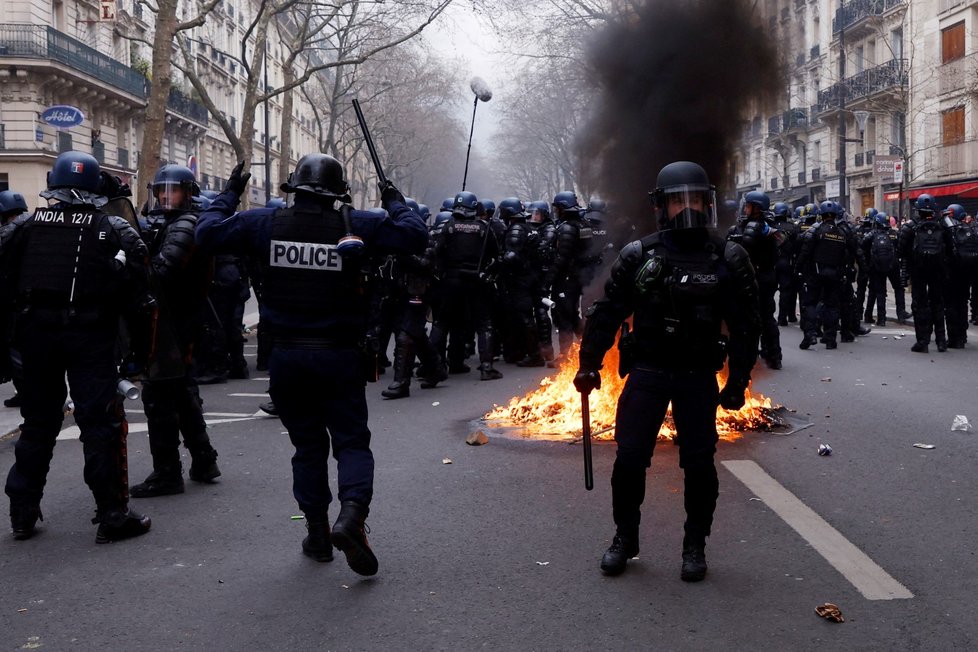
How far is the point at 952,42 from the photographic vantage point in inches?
1283

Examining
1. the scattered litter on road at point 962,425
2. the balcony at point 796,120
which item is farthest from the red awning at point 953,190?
the scattered litter on road at point 962,425

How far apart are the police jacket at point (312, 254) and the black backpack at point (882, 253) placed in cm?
1289

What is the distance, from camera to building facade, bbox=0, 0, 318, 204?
99.3ft

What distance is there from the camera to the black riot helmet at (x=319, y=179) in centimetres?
450

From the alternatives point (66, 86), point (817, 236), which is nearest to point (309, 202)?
point (817, 236)

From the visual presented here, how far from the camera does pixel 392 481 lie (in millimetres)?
6160

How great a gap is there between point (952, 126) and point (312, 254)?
33.1m

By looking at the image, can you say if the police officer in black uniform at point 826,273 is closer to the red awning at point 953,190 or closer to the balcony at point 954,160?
the red awning at point 953,190

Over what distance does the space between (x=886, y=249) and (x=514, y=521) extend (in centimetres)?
1234

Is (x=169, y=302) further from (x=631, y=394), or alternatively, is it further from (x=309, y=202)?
(x=631, y=394)

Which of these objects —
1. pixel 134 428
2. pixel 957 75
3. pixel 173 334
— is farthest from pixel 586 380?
pixel 957 75

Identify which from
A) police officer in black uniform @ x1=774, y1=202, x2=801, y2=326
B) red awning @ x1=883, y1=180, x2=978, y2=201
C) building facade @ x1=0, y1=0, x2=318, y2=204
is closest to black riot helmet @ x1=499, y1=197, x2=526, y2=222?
police officer in black uniform @ x1=774, y1=202, x2=801, y2=326

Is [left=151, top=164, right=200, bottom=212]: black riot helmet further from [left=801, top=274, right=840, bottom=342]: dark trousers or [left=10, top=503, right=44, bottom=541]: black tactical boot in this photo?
[left=801, top=274, right=840, bottom=342]: dark trousers

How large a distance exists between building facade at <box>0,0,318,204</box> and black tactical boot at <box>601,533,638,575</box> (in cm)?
2090
